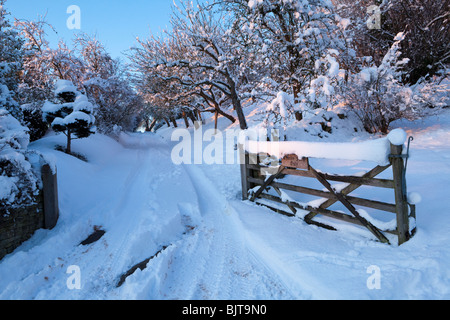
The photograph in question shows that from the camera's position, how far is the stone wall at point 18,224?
12.2 ft

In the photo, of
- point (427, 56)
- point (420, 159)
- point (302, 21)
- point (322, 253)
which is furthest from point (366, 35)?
point (322, 253)

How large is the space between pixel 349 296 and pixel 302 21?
8115 mm

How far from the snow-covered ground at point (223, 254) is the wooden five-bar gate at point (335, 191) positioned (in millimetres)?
199

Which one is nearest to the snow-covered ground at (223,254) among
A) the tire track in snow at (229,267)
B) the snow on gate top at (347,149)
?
the tire track in snow at (229,267)

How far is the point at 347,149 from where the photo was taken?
3.22 meters

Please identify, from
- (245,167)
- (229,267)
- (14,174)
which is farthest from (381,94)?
(14,174)

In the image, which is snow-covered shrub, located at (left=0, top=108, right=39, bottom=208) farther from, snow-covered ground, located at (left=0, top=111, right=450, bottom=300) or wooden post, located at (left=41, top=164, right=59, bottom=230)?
snow-covered ground, located at (left=0, top=111, right=450, bottom=300)

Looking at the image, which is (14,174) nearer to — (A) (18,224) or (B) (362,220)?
(A) (18,224)

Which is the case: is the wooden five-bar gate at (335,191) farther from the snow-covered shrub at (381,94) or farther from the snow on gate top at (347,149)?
the snow-covered shrub at (381,94)

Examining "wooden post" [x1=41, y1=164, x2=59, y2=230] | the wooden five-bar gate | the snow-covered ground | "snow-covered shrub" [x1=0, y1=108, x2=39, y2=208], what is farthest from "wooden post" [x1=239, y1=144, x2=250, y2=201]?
"snow-covered shrub" [x1=0, y1=108, x2=39, y2=208]

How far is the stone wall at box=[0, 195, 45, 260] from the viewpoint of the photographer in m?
3.73

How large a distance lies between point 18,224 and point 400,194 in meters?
6.17

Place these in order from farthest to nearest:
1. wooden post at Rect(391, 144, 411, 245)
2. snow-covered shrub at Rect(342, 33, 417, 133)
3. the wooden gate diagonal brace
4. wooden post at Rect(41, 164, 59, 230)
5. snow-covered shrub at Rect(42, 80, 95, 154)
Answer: snow-covered shrub at Rect(42, 80, 95, 154) < snow-covered shrub at Rect(342, 33, 417, 133) < wooden post at Rect(41, 164, 59, 230) < the wooden gate diagonal brace < wooden post at Rect(391, 144, 411, 245)

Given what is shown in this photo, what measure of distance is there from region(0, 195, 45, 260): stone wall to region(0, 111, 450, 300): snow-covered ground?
16 centimetres
